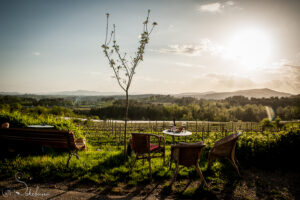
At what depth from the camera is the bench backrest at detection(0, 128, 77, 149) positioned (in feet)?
16.1

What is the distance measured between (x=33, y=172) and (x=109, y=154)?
6.41ft

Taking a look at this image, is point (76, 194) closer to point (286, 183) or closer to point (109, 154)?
point (109, 154)


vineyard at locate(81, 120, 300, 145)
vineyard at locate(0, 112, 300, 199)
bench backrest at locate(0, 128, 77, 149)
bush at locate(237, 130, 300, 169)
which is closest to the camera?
vineyard at locate(0, 112, 300, 199)

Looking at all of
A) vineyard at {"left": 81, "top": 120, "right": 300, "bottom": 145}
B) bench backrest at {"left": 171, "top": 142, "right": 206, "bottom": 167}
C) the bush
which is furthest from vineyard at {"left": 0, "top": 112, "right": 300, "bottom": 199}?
vineyard at {"left": 81, "top": 120, "right": 300, "bottom": 145}

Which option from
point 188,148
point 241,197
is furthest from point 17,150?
point 241,197

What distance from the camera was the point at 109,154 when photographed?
5.72 metres

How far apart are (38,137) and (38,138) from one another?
0.03m

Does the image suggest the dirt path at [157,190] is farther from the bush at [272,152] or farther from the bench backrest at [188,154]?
the bush at [272,152]

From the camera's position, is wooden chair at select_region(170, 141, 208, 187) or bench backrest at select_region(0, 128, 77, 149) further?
bench backrest at select_region(0, 128, 77, 149)

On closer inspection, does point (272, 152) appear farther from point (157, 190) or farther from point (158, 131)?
point (158, 131)

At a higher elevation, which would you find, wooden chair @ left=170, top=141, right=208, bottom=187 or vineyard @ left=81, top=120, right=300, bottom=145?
wooden chair @ left=170, top=141, right=208, bottom=187
